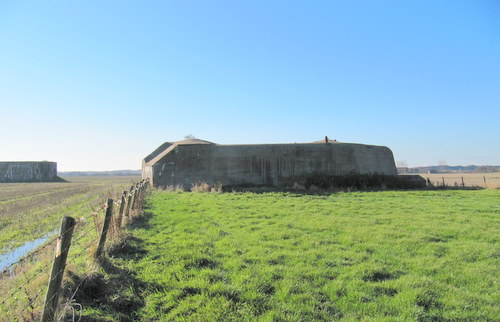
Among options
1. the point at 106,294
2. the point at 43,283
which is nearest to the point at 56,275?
the point at 106,294

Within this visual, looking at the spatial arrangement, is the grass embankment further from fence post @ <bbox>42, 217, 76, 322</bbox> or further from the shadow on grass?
fence post @ <bbox>42, 217, 76, 322</bbox>

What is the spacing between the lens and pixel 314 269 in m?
4.95

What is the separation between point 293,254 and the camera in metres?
5.72

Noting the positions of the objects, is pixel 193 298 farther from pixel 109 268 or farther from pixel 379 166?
pixel 379 166

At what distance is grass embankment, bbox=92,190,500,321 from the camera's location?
3.73 metres

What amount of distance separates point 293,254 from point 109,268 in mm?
3173

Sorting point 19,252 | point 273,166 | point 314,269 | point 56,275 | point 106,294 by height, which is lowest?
point 19,252

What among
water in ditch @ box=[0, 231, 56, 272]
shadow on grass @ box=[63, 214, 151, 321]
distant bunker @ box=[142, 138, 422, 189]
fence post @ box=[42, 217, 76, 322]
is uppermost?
distant bunker @ box=[142, 138, 422, 189]

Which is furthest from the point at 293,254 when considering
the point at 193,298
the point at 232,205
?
the point at 232,205

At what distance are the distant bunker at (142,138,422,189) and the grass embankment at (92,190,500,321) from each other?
39.2ft

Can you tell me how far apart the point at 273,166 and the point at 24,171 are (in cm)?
5943

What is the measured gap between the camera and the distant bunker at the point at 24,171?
58906mm

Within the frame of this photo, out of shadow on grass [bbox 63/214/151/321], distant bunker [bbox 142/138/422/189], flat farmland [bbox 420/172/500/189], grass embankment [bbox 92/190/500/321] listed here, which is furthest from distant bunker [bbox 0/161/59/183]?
shadow on grass [bbox 63/214/151/321]

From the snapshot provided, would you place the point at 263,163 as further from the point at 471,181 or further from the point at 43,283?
the point at 471,181
